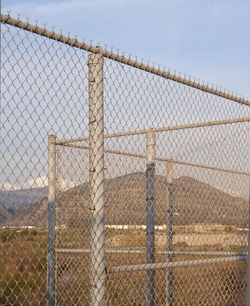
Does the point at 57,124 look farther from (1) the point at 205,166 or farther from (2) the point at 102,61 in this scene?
(1) the point at 205,166

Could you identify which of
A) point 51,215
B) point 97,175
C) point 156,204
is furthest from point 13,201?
point 156,204

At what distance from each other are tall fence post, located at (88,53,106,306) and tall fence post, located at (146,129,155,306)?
161cm

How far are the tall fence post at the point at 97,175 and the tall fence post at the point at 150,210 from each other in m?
1.61

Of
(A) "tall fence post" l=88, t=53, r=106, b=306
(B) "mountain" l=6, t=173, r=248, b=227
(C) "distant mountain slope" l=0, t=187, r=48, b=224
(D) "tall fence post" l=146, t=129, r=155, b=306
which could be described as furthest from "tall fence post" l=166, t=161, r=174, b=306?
(C) "distant mountain slope" l=0, t=187, r=48, b=224

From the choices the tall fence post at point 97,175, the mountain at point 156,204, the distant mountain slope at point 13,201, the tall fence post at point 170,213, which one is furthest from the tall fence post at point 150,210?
the distant mountain slope at point 13,201

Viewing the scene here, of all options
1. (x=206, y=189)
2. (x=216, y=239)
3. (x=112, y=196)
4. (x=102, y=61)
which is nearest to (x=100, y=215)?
(x=102, y=61)

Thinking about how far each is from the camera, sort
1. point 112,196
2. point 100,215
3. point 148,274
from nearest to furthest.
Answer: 1. point 100,215
2. point 148,274
3. point 112,196

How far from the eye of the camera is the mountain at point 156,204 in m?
5.95

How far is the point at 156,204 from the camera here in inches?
270

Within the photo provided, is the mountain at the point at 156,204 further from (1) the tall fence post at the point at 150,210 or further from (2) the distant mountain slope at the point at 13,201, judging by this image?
(2) the distant mountain slope at the point at 13,201

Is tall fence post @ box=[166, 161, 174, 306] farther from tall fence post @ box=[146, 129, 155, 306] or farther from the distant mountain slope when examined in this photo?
the distant mountain slope

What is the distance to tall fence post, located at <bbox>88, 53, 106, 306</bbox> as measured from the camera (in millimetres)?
3752

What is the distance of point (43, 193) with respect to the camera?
443cm

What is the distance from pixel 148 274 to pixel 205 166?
5.14 feet
